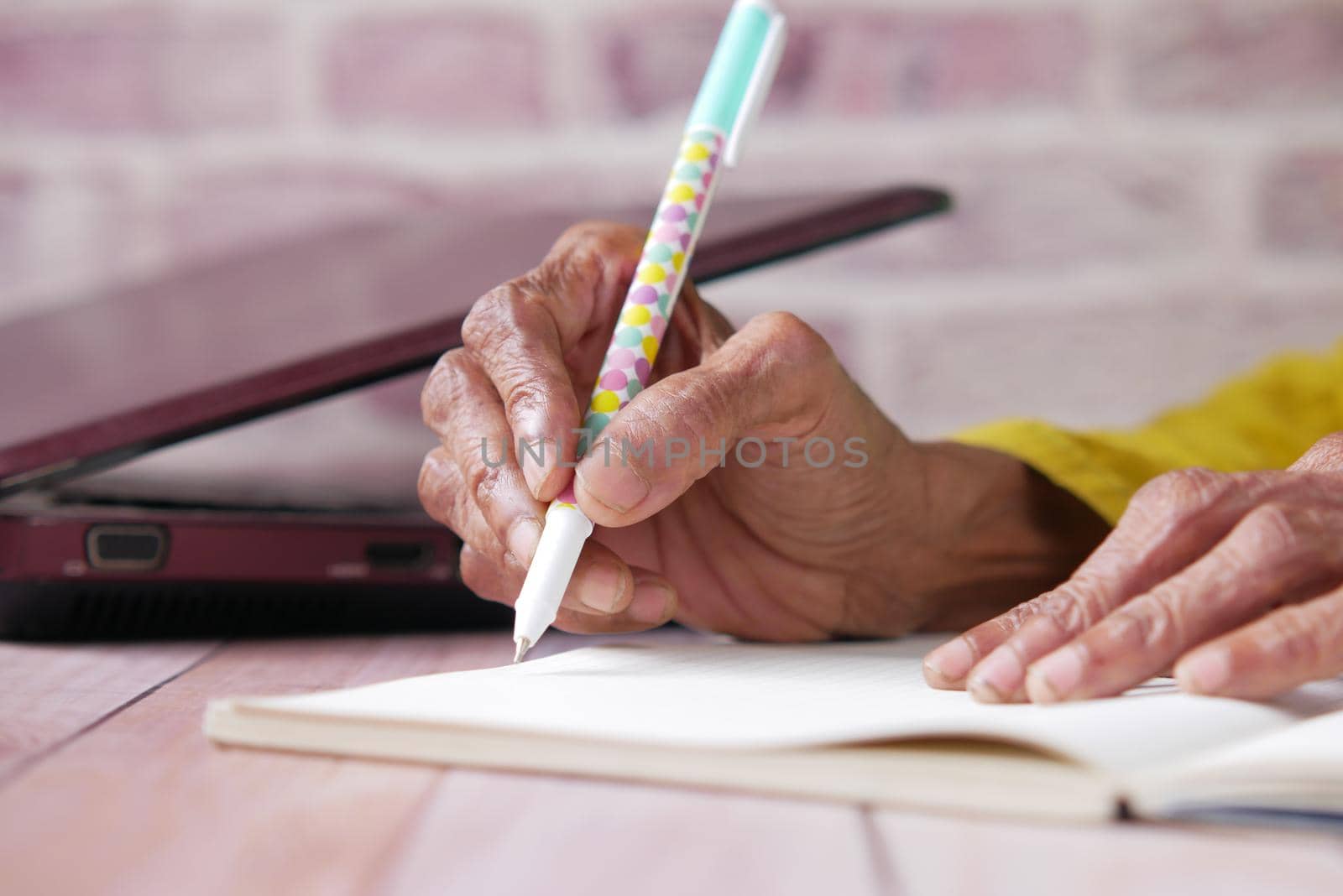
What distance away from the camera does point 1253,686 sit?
39 centimetres

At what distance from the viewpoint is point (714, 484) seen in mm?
634

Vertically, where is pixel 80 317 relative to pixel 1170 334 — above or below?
above

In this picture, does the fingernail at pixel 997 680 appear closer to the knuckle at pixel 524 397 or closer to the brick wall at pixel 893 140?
the knuckle at pixel 524 397

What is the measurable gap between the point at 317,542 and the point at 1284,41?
982 mm

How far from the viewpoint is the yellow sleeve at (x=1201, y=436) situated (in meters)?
0.68

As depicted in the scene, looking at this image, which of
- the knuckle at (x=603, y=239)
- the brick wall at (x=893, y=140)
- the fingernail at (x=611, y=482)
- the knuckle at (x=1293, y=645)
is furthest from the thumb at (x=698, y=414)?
the brick wall at (x=893, y=140)

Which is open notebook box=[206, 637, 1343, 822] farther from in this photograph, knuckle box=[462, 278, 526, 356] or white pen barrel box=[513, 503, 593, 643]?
knuckle box=[462, 278, 526, 356]

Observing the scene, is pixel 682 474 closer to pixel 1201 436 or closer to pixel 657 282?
pixel 657 282

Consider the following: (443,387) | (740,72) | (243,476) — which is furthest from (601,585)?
(243,476)

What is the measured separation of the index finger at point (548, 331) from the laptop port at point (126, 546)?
7.4 inches

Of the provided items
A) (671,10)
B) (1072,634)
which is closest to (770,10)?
(1072,634)

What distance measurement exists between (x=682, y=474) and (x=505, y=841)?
0.66 ft

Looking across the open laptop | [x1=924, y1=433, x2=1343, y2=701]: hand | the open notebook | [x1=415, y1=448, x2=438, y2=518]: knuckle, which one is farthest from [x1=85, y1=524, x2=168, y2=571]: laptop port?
[x1=924, y1=433, x2=1343, y2=701]: hand

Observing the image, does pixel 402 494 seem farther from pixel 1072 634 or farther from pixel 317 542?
pixel 1072 634
